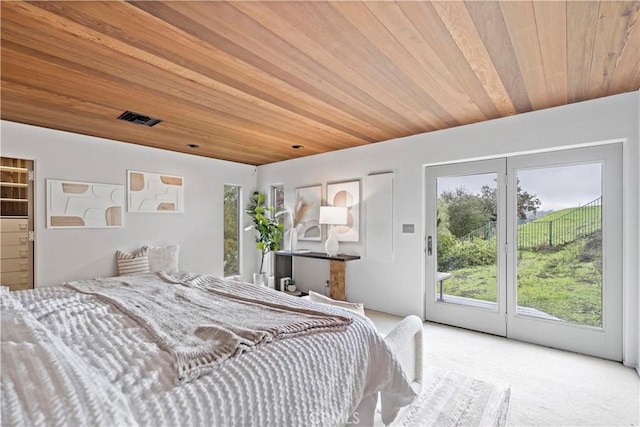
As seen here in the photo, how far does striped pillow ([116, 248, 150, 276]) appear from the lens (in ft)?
13.2

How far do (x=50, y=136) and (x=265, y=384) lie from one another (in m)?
4.26

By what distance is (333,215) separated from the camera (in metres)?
4.40

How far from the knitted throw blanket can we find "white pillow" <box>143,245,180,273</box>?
7.24 ft

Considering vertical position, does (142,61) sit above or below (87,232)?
above

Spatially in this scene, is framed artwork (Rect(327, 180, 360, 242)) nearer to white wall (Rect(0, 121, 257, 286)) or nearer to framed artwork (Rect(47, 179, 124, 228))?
white wall (Rect(0, 121, 257, 286))

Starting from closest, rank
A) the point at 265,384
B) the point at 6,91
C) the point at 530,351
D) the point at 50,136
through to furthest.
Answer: the point at 265,384, the point at 6,91, the point at 530,351, the point at 50,136

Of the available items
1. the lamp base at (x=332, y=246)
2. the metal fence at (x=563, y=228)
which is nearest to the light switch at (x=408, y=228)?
the lamp base at (x=332, y=246)

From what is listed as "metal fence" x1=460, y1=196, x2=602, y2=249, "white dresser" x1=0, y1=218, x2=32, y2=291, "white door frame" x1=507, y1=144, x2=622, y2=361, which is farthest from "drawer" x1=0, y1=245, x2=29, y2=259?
"white door frame" x1=507, y1=144, x2=622, y2=361

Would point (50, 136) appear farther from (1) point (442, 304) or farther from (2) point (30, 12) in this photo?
(1) point (442, 304)

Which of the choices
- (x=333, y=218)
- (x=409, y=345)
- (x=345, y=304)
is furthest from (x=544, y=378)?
(x=333, y=218)

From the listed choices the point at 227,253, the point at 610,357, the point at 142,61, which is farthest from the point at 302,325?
the point at 227,253

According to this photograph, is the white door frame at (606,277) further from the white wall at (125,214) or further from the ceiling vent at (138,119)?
the white wall at (125,214)

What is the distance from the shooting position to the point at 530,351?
9.66 ft

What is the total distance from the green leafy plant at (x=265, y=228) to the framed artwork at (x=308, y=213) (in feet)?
1.35
